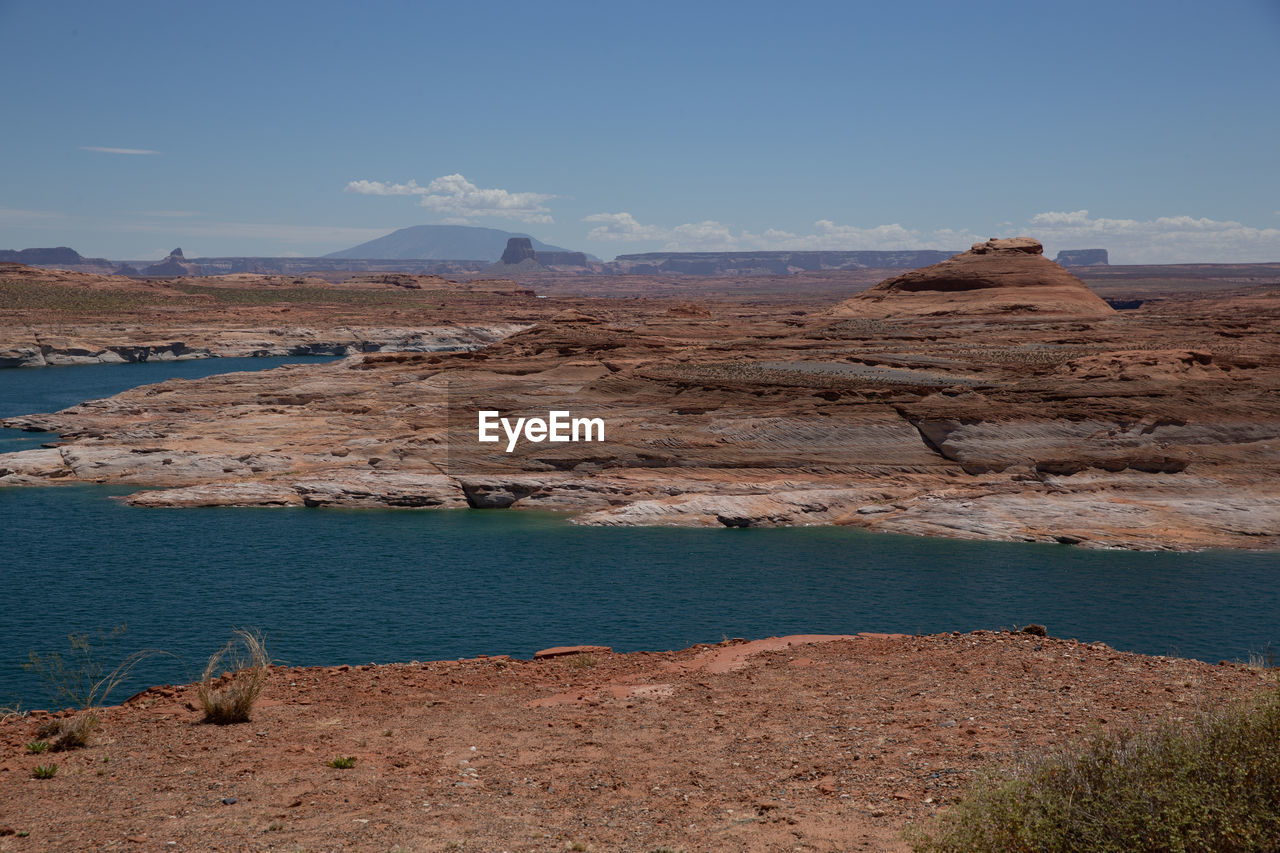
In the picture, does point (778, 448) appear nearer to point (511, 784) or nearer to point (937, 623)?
point (937, 623)

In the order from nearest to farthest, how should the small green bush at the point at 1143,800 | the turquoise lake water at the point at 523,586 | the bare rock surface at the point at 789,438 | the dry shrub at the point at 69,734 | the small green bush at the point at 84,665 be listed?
the small green bush at the point at 1143,800 < the dry shrub at the point at 69,734 < the small green bush at the point at 84,665 < the turquoise lake water at the point at 523,586 < the bare rock surface at the point at 789,438

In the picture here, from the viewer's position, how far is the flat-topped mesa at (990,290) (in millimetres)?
70500

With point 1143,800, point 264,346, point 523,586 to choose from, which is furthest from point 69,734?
point 264,346

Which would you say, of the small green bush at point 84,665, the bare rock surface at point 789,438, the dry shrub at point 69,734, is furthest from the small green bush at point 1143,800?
the bare rock surface at point 789,438

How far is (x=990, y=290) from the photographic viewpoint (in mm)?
73875

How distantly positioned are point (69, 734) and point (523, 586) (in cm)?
1762

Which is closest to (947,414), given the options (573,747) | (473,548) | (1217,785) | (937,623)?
(937,623)

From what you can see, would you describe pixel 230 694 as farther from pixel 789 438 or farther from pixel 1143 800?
pixel 789 438

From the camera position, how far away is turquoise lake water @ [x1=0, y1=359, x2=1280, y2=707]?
24922mm

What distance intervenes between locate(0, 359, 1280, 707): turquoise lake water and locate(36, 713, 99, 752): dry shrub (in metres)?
7.10

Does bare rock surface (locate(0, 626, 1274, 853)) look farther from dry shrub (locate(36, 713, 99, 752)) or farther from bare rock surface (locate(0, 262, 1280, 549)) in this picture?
bare rock surface (locate(0, 262, 1280, 549))

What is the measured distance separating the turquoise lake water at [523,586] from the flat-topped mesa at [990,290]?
3975 centimetres

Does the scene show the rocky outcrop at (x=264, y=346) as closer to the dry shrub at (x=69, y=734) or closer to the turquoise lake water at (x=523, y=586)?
the turquoise lake water at (x=523, y=586)

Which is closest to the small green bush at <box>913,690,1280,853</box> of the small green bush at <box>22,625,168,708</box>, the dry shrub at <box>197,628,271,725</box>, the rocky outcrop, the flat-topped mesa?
the dry shrub at <box>197,628,271,725</box>
